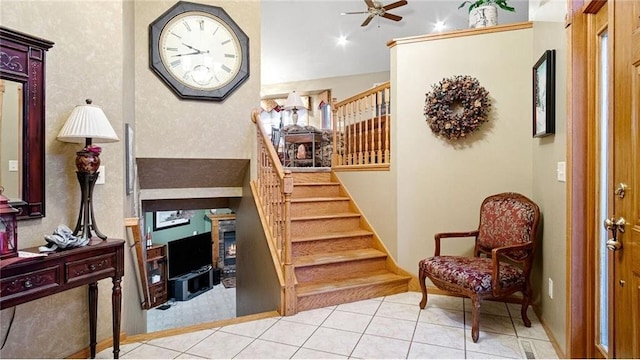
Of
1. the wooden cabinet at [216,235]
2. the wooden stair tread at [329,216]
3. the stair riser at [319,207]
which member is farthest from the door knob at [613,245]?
the wooden cabinet at [216,235]

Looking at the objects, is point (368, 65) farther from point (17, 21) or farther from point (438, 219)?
point (17, 21)

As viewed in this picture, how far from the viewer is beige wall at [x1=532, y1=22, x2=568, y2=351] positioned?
6.91ft

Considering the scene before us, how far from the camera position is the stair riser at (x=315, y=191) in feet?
14.3

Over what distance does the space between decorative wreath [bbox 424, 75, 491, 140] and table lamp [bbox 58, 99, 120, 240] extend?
8.63 feet

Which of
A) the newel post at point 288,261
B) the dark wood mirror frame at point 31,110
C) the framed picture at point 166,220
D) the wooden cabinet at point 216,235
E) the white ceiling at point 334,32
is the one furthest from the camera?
the wooden cabinet at point 216,235

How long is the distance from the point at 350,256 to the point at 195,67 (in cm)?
245


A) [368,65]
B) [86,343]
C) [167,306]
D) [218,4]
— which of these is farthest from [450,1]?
[167,306]

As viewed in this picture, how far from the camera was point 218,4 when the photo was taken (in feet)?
11.1

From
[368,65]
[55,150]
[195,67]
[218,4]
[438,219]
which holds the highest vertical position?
[368,65]

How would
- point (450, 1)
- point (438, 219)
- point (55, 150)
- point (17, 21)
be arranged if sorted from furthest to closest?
1. point (450, 1)
2. point (438, 219)
3. point (55, 150)
4. point (17, 21)

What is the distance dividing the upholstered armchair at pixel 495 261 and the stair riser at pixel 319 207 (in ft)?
4.92

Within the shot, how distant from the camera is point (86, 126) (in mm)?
1939

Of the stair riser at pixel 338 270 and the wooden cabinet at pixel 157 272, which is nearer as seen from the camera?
the stair riser at pixel 338 270

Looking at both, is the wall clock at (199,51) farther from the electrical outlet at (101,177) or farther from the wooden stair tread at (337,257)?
the wooden stair tread at (337,257)
